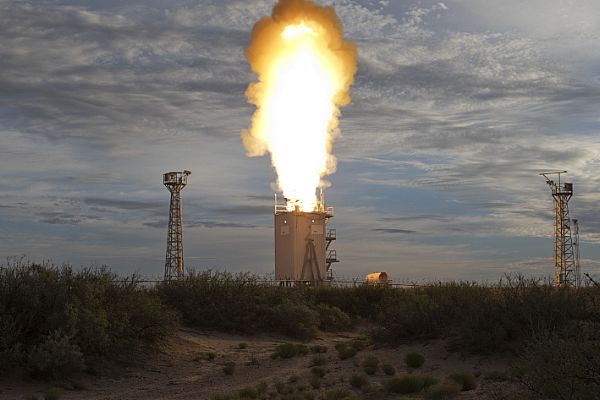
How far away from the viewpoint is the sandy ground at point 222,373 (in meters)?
17.7

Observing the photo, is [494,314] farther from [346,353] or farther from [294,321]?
[294,321]

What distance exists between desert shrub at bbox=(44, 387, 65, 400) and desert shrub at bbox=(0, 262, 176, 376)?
1.23 m

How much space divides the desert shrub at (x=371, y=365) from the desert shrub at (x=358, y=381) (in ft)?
4.24

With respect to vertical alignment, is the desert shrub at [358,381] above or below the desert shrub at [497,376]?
below

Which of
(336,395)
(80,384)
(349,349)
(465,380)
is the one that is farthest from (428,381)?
(80,384)

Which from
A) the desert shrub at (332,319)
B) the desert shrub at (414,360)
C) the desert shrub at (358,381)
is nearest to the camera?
the desert shrub at (358,381)

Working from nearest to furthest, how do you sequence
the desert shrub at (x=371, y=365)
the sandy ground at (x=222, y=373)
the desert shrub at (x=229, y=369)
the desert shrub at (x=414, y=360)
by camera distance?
the sandy ground at (x=222, y=373)
the desert shrub at (x=371, y=365)
the desert shrub at (x=414, y=360)
the desert shrub at (x=229, y=369)

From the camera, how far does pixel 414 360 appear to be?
19.4m

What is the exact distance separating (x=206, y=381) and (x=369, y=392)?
211 inches

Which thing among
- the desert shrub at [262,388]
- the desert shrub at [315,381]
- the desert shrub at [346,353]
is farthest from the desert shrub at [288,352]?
the desert shrub at [262,388]

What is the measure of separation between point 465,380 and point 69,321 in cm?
1121

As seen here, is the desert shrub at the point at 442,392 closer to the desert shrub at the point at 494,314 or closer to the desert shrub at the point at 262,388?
the desert shrub at the point at 494,314

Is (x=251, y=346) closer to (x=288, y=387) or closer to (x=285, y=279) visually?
(x=288, y=387)

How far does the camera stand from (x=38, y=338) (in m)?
20.0
